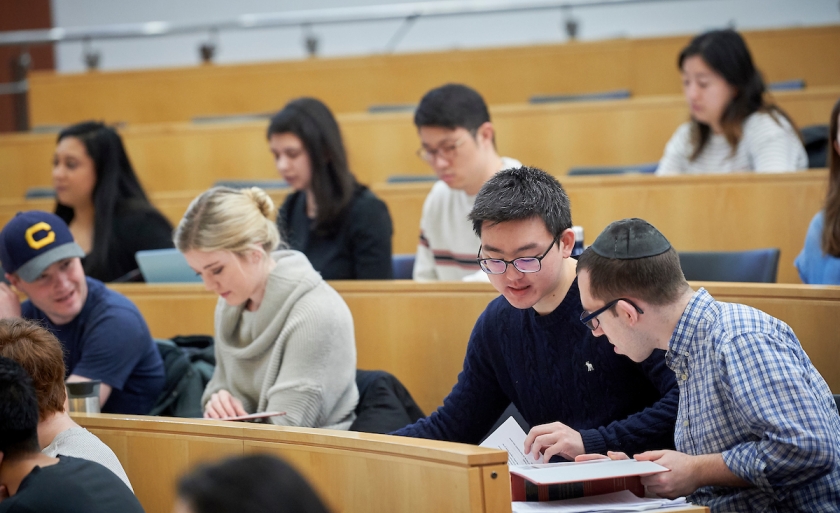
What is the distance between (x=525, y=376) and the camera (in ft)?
6.79

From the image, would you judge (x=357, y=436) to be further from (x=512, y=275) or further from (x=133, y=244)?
(x=133, y=244)

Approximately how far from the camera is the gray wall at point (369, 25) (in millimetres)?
6891

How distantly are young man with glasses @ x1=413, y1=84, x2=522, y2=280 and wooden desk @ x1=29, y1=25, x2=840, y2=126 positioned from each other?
252 cm

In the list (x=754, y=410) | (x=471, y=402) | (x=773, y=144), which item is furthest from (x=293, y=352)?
(x=773, y=144)

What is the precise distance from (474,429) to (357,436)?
1.64ft

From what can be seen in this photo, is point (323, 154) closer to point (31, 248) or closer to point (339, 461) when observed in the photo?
point (31, 248)

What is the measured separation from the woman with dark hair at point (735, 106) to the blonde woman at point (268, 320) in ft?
6.32

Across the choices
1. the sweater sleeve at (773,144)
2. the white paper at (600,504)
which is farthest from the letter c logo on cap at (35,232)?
the sweater sleeve at (773,144)

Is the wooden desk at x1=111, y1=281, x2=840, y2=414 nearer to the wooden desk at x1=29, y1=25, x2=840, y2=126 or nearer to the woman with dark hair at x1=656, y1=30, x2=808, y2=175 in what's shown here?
the woman with dark hair at x1=656, y1=30, x2=808, y2=175

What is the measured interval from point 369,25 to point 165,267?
4.57 meters

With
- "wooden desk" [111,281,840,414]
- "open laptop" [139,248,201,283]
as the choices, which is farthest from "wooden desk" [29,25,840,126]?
"wooden desk" [111,281,840,414]

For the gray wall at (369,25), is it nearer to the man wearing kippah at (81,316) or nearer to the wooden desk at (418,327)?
the wooden desk at (418,327)

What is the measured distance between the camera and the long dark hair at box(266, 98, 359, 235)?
3.38 m

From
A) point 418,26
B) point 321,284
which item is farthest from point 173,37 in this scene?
point 321,284
